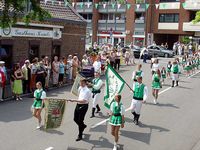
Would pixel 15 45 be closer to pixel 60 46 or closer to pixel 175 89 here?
pixel 60 46

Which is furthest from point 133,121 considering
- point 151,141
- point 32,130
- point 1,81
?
point 1,81

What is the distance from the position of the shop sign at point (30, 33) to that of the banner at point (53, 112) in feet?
29.9

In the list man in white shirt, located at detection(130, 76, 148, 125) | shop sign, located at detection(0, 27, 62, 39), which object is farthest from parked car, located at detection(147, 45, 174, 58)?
man in white shirt, located at detection(130, 76, 148, 125)

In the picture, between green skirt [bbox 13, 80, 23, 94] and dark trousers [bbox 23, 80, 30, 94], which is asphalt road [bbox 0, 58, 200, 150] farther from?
dark trousers [bbox 23, 80, 30, 94]

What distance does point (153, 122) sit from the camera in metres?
13.5

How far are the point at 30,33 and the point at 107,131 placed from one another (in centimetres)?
1180

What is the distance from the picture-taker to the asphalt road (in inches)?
419

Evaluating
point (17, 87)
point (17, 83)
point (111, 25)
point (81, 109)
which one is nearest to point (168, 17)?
point (111, 25)

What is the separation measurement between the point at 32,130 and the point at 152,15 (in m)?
45.8

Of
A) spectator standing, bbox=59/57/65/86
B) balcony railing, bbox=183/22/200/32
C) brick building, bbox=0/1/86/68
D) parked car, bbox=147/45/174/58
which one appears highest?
balcony railing, bbox=183/22/200/32

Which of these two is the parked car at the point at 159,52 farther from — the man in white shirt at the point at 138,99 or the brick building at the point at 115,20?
the man in white shirt at the point at 138,99

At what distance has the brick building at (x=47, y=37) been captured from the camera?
20906 mm

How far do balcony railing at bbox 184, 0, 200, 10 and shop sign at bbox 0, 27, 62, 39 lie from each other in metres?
30.6

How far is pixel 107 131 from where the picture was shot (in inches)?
478
